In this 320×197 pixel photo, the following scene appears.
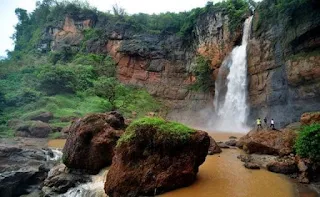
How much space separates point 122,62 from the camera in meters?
43.3

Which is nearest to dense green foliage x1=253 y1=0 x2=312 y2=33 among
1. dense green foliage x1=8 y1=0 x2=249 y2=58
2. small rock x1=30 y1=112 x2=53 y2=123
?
dense green foliage x1=8 y1=0 x2=249 y2=58

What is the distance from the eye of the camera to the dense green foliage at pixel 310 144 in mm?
10468

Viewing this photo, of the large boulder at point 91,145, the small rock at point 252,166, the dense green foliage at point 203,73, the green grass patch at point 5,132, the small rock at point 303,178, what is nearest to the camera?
the small rock at point 303,178

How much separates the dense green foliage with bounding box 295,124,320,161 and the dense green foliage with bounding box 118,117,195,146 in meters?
4.99

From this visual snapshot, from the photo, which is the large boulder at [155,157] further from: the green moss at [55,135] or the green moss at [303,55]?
the green moss at [303,55]

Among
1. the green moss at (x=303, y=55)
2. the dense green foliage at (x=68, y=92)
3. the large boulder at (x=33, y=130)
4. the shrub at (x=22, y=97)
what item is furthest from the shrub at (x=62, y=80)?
the green moss at (x=303, y=55)

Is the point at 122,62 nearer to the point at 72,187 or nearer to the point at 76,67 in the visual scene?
the point at 76,67

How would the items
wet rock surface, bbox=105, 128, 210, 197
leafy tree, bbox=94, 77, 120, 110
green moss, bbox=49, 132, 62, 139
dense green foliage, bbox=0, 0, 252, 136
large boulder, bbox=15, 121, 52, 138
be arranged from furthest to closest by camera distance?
dense green foliage, bbox=0, 0, 252, 136
leafy tree, bbox=94, 77, 120, 110
large boulder, bbox=15, 121, 52, 138
green moss, bbox=49, 132, 62, 139
wet rock surface, bbox=105, 128, 210, 197

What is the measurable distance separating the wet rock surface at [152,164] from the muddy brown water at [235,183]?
472 millimetres

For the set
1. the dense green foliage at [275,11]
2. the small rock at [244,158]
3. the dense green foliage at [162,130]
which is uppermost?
the dense green foliage at [275,11]

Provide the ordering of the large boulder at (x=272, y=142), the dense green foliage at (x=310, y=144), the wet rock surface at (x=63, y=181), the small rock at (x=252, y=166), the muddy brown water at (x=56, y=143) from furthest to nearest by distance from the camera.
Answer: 1. the muddy brown water at (x=56, y=143)
2. the large boulder at (x=272, y=142)
3. the small rock at (x=252, y=166)
4. the wet rock surface at (x=63, y=181)
5. the dense green foliage at (x=310, y=144)

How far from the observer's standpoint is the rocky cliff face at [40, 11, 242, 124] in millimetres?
37000

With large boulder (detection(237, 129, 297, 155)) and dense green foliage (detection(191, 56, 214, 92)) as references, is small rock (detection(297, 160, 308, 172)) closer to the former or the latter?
large boulder (detection(237, 129, 297, 155))

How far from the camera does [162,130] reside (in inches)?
372
